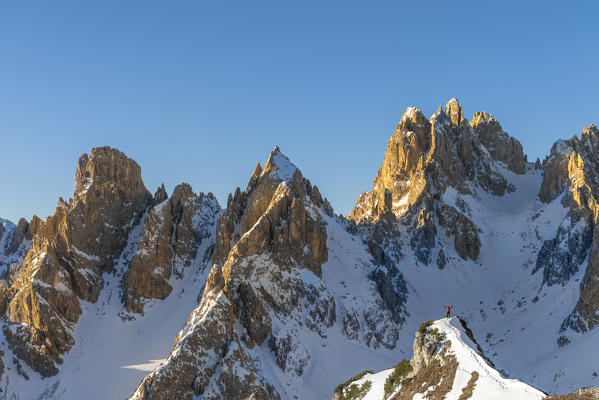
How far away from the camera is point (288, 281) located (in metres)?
117

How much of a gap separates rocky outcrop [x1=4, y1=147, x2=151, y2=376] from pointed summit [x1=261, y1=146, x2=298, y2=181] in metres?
40.1

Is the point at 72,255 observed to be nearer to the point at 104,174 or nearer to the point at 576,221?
the point at 104,174

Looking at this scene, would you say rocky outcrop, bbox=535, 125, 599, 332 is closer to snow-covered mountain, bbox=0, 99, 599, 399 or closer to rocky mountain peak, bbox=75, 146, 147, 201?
snow-covered mountain, bbox=0, 99, 599, 399

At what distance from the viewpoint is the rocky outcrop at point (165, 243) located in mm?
138875

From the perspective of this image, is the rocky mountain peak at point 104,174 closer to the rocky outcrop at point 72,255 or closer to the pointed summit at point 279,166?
the rocky outcrop at point 72,255

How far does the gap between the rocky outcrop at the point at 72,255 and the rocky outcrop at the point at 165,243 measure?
881cm

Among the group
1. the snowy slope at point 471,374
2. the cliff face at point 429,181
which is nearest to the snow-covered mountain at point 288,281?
the cliff face at point 429,181


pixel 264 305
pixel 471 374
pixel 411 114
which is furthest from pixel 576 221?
pixel 471 374

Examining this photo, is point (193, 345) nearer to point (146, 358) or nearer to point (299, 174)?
point (146, 358)

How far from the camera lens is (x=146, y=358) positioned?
122312mm

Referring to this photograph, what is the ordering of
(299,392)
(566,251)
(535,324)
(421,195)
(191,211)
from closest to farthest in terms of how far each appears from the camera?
1. (299,392)
2. (535,324)
3. (566,251)
4. (191,211)
5. (421,195)

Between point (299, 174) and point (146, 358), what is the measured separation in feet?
183

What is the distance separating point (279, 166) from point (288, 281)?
36.1 m

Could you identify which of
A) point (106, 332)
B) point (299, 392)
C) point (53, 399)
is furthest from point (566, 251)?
point (53, 399)
